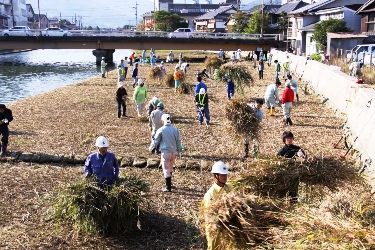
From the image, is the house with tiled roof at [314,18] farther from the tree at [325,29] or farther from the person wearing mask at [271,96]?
the person wearing mask at [271,96]

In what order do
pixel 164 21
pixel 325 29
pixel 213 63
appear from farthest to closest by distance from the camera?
pixel 164 21, pixel 325 29, pixel 213 63

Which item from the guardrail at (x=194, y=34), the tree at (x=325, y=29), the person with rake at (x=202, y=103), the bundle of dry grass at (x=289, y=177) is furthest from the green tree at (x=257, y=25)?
the bundle of dry grass at (x=289, y=177)

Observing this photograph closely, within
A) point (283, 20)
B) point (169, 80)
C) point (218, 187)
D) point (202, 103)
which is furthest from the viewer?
point (283, 20)

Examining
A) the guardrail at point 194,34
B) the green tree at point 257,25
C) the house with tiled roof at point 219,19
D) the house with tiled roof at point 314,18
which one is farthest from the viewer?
the house with tiled roof at point 219,19

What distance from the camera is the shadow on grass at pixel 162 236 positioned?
6.55m

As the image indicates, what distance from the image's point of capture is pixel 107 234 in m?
6.69

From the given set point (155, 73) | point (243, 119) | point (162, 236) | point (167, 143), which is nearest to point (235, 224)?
point (162, 236)

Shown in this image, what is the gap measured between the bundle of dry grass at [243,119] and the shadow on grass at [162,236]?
3.55 meters

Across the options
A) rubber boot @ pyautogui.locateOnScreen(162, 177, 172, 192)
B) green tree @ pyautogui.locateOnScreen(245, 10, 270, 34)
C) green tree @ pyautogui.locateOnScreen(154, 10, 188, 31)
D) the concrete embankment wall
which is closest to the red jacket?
the concrete embankment wall

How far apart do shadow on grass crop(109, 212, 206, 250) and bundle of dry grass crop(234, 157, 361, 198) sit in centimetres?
118

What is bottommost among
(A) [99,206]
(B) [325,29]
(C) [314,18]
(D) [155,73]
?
(A) [99,206]

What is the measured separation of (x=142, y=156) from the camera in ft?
35.3

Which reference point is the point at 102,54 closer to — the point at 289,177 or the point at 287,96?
the point at 287,96

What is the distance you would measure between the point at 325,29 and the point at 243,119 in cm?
3146
